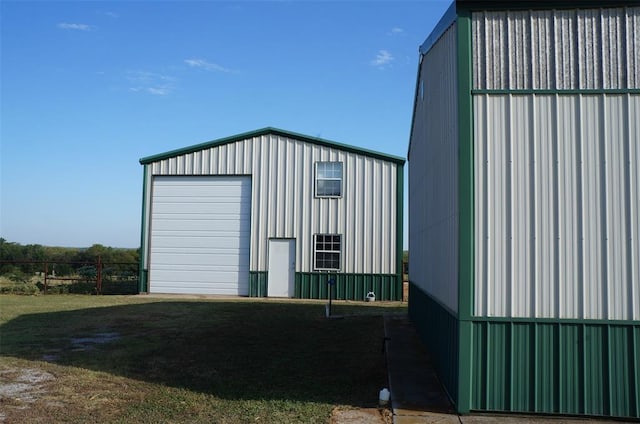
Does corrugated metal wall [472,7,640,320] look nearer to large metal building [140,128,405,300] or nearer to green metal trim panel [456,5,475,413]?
green metal trim panel [456,5,475,413]

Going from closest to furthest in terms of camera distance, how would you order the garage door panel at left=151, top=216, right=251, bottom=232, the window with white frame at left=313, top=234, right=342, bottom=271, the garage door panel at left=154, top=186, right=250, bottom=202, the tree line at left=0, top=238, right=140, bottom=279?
the window with white frame at left=313, top=234, right=342, bottom=271
the garage door panel at left=151, top=216, right=251, bottom=232
the garage door panel at left=154, top=186, right=250, bottom=202
the tree line at left=0, top=238, right=140, bottom=279

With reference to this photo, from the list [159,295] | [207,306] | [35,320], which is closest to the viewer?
[35,320]

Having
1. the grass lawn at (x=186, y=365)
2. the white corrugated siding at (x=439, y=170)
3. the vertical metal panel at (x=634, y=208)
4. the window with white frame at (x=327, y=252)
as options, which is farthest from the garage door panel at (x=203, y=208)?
the vertical metal panel at (x=634, y=208)

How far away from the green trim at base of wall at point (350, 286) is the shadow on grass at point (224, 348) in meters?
4.37

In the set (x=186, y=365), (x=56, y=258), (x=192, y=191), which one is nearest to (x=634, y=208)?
(x=186, y=365)

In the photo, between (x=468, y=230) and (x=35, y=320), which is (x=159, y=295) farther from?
(x=468, y=230)

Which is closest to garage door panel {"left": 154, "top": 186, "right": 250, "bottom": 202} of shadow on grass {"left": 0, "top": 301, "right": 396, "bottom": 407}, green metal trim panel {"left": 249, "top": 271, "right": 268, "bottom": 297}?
green metal trim panel {"left": 249, "top": 271, "right": 268, "bottom": 297}

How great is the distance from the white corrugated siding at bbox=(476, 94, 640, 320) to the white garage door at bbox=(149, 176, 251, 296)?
15.8 meters

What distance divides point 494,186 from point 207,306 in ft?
42.9

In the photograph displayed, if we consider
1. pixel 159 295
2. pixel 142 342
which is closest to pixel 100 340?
pixel 142 342

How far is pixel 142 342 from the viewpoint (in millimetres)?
10938

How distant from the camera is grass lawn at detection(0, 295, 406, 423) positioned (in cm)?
646

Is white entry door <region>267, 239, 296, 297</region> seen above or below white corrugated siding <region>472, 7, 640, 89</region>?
below

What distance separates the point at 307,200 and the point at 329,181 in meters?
1.07
